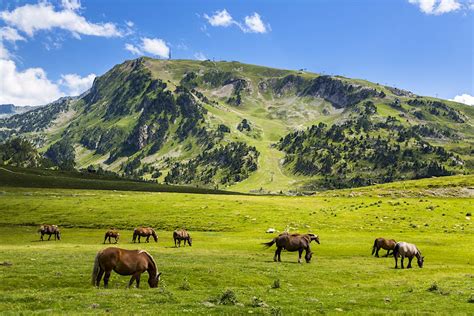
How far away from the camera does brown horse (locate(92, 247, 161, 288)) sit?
2361 cm

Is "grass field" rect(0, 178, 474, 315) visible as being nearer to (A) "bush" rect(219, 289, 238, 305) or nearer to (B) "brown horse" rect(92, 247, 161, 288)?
(A) "bush" rect(219, 289, 238, 305)

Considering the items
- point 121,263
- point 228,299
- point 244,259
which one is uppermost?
point 121,263

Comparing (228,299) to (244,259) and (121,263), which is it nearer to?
(121,263)

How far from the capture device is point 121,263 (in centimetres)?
2370

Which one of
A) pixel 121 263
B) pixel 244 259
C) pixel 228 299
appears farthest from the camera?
pixel 244 259

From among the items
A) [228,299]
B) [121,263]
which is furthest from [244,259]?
[228,299]

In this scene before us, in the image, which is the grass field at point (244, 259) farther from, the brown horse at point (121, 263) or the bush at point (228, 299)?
the brown horse at point (121, 263)

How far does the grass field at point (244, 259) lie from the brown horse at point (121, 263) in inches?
45.6

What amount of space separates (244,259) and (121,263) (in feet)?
68.6

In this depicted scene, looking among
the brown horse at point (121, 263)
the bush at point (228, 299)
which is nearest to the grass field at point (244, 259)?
the bush at point (228, 299)

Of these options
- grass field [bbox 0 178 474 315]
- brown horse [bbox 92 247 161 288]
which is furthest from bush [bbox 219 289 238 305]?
brown horse [bbox 92 247 161 288]

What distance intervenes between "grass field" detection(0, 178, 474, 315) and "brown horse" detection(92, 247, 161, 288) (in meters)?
1.16

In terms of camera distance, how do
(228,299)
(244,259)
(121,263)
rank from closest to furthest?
1. (228,299)
2. (121,263)
3. (244,259)

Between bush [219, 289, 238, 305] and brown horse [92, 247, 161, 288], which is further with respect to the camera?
brown horse [92, 247, 161, 288]
